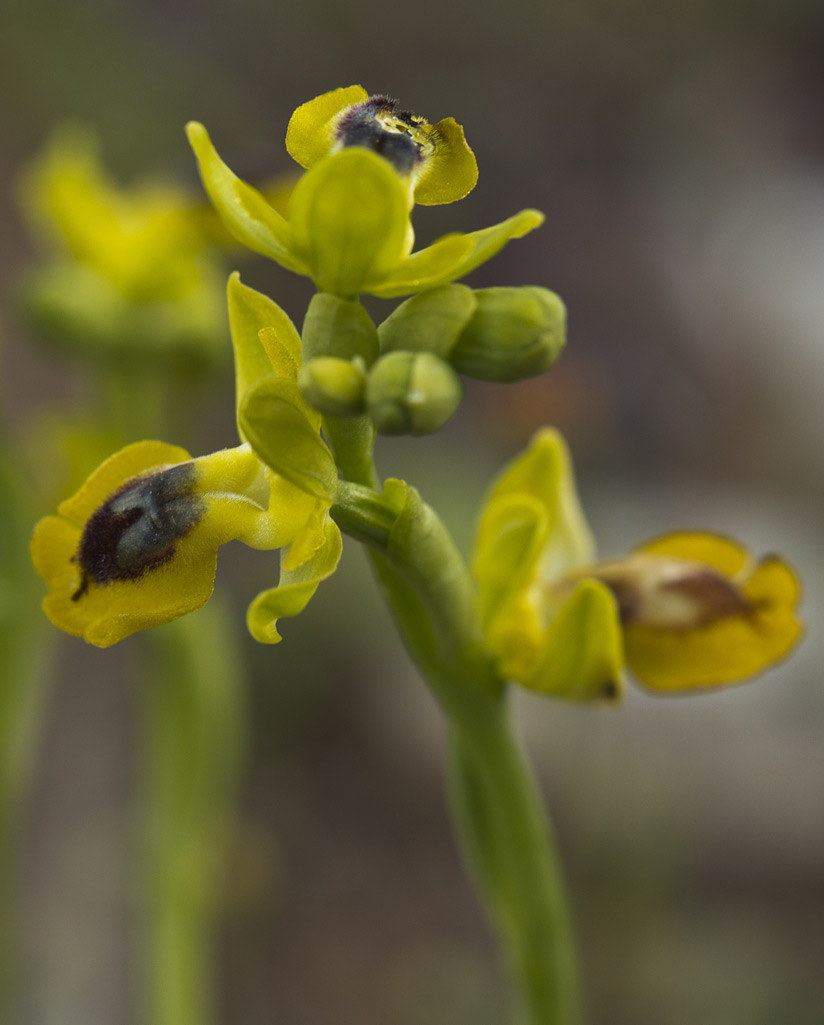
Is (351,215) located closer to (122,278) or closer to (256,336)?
(256,336)

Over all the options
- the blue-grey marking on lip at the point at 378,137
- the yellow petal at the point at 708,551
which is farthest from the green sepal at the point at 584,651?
the blue-grey marking on lip at the point at 378,137

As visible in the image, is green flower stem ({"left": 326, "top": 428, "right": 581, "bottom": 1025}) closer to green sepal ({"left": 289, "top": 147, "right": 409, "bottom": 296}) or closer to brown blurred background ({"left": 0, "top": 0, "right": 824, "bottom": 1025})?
green sepal ({"left": 289, "top": 147, "right": 409, "bottom": 296})

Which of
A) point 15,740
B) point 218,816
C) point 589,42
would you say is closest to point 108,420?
point 15,740

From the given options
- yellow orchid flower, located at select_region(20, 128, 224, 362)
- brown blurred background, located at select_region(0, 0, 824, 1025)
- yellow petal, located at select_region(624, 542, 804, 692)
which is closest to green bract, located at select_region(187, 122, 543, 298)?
yellow petal, located at select_region(624, 542, 804, 692)

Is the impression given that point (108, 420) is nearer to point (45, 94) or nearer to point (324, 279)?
point (324, 279)

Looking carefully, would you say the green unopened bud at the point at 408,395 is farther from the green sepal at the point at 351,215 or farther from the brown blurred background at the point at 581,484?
the brown blurred background at the point at 581,484

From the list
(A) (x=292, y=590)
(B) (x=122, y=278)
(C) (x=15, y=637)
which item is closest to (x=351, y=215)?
(A) (x=292, y=590)
